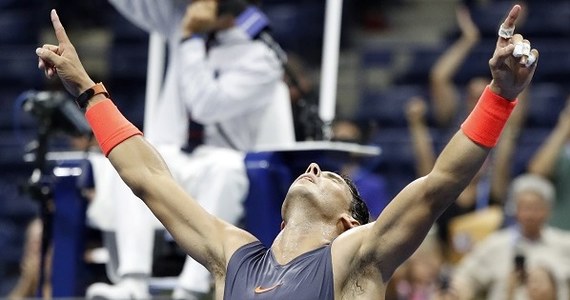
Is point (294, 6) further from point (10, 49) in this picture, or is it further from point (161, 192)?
point (161, 192)

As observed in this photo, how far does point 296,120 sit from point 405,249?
10.9ft

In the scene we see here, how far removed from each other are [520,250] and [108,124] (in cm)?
370

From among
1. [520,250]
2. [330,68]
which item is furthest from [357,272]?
[520,250]

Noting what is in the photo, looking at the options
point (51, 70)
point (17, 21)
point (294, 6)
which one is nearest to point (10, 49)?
point (17, 21)

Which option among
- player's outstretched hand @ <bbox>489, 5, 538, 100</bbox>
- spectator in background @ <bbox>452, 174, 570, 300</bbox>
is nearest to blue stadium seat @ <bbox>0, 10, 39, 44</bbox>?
spectator in background @ <bbox>452, 174, 570, 300</bbox>

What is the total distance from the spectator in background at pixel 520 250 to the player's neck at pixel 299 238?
11.0 feet

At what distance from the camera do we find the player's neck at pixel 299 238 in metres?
4.41

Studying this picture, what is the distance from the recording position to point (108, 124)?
4.56m

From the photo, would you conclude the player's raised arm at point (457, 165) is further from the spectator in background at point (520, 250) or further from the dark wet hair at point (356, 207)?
the spectator in background at point (520, 250)

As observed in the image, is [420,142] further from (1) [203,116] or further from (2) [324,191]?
(2) [324,191]

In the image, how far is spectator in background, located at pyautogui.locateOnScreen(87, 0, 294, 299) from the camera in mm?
6703

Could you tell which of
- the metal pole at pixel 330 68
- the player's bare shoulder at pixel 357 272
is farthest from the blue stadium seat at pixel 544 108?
the player's bare shoulder at pixel 357 272

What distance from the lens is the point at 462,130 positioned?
4.08m

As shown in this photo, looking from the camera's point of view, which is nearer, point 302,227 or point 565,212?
point 302,227
